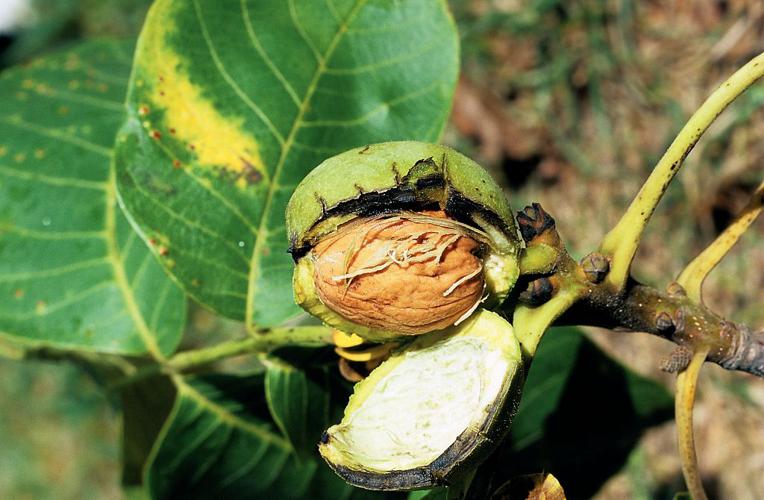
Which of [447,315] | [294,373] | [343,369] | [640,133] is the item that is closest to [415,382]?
[447,315]

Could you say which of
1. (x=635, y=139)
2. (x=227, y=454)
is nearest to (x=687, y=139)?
(x=227, y=454)

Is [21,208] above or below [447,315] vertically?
below

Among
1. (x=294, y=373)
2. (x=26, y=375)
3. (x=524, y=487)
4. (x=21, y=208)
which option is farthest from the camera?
(x=26, y=375)

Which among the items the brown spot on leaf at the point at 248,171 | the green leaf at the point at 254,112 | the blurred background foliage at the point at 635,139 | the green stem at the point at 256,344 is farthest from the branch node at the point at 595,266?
the blurred background foliage at the point at 635,139

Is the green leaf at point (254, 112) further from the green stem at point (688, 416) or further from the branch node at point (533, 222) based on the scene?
the green stem at point (688, 416)

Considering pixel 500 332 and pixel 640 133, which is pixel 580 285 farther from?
pixel 640 133

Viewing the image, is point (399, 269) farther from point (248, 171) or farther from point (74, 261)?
point (74, 261)

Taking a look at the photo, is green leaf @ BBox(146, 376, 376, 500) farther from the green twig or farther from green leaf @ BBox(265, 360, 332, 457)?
the green twig
